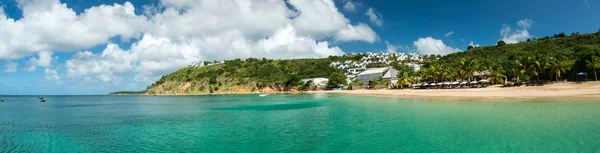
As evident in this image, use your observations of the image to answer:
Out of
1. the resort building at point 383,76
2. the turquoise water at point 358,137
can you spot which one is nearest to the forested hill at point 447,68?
the resort building at point 383,76

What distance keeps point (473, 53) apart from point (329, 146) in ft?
354

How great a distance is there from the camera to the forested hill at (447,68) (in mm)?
46856

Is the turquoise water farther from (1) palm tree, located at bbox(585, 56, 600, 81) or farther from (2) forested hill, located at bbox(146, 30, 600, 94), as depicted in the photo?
(2) forested hill, located at bbox(146, 30, 600, 94)

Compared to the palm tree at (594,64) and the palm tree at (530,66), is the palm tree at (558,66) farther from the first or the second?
the palm tree at (594,64)

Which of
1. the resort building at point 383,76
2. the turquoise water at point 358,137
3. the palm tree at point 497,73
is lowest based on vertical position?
the turquoise water at point 358,137

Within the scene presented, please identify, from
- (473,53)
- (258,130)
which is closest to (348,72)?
(473,53)

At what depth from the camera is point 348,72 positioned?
128 meters

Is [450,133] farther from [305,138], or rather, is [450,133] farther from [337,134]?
[305,138]

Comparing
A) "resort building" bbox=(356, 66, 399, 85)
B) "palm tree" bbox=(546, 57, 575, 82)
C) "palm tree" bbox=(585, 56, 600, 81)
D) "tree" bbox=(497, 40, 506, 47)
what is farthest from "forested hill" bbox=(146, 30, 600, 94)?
"resort building" bbox=(356, 66, 399, 85)

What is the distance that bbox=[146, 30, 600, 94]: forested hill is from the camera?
46.9 metres

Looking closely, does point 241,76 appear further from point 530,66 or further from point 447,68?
→ point 530,66

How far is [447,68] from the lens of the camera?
65.5 meters

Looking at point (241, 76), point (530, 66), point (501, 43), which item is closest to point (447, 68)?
point (530, 66)

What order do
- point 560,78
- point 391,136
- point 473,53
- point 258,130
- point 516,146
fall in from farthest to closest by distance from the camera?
point 473,53, point 560,78, point 258,130, point 391,136, point 516,146
